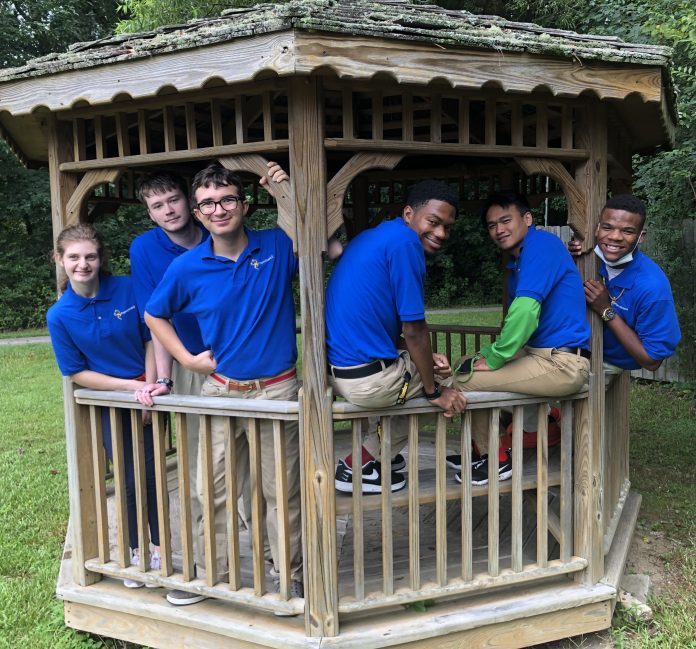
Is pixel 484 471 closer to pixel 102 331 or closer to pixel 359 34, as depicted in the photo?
pixel 102 331

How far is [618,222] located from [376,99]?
5.24 ft

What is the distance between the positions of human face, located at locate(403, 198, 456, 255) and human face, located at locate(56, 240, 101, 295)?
1689 mm

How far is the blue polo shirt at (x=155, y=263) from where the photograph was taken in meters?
3.89

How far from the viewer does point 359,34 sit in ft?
9.38

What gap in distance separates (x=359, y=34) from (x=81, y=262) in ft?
6.05

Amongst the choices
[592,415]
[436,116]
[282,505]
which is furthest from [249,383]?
[592,415]

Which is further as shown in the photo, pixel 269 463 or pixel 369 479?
pixel 369 479

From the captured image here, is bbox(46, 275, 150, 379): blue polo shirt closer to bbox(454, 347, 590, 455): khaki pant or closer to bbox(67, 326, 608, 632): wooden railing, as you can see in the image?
bbox(67, 326, 608, 632): wooden railing

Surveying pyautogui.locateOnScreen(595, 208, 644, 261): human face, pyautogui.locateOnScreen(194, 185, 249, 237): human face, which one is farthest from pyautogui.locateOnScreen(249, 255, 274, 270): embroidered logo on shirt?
pyautogui.locateOnScreen(595, 208, 644, 261): human face

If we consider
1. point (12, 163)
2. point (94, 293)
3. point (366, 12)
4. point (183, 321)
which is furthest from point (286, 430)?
point (12, 163)

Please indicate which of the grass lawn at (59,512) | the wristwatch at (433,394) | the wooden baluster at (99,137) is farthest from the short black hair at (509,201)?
the grass lawn at (59,512)

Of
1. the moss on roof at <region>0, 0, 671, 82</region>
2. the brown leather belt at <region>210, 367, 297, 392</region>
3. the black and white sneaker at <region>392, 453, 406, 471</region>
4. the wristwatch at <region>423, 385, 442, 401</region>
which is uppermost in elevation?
the moss on roof at <region>0, 0, 671, 82</region>

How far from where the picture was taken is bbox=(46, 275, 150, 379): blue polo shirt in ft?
11.8

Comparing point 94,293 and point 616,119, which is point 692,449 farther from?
point 94,293
